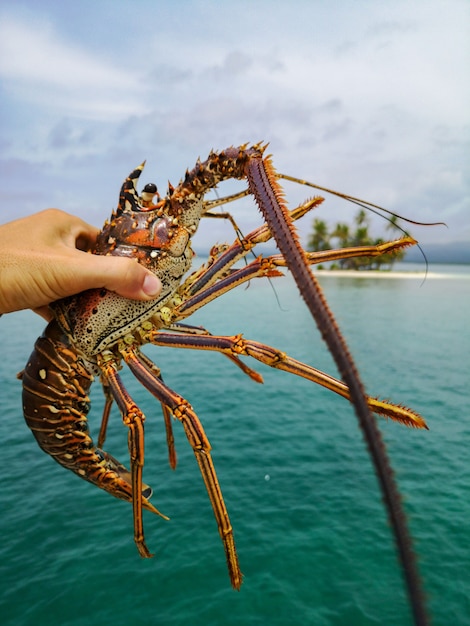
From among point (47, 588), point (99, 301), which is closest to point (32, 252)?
point (99, 301)

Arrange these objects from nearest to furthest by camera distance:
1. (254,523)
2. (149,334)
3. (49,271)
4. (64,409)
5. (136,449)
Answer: (49,271) → (136,449) → (149,334) → (64,409) → (254,523)

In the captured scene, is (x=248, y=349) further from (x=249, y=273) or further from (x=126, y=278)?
(x=126, y=278)

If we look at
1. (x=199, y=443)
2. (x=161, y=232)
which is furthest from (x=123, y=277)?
(x=199, y=443)

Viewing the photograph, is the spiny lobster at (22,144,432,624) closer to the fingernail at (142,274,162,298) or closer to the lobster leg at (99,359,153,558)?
the lobster leg at (99,359,153,558)

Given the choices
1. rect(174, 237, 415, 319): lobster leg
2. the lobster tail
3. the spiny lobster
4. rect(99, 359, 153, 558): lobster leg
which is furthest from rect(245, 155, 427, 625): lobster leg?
the lobster tail

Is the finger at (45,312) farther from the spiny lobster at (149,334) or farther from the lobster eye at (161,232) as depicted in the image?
the lobster eye at (161,232)

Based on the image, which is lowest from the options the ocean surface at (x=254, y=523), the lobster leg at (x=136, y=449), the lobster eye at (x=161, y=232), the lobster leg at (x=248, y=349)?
the ocean surface at (x=254, y=523)

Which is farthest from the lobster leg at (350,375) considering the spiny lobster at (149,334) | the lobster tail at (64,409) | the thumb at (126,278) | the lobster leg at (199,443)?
the lobster tail at (64,409)
